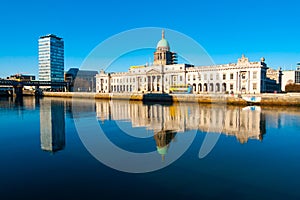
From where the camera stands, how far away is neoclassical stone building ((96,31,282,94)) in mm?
64688

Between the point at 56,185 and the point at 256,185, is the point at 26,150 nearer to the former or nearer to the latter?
the point at 56,185

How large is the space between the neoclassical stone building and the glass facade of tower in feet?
168

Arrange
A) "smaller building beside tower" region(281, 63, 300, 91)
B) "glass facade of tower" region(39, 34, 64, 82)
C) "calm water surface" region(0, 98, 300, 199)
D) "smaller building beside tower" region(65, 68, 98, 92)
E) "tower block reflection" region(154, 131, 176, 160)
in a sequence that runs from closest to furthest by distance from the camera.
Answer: "calm water surface" region(0, 98, 300, 199), "tower block reflection" region(154, 131, 176, 160), "smaller building beside tower" region(281, 63, 300, 91), "smaller building beside tower" region(65, 68, 98, 92), "glass facade of tower" region(39, 34, 64, 82)

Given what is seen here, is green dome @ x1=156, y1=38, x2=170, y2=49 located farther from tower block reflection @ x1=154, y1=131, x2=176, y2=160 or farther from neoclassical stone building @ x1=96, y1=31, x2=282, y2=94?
tower block reflection @ x1=154, y1=131, x2=176, y2=160

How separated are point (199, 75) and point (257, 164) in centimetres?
6760

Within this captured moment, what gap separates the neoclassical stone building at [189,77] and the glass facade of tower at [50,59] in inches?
2011

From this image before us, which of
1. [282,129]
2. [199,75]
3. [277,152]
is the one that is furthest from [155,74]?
[277,152]

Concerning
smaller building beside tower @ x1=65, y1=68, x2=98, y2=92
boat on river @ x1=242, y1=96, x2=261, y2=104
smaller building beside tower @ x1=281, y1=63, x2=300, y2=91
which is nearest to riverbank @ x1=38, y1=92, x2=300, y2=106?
boat on river @ x1=242, y1=96, x2=261, y2=104

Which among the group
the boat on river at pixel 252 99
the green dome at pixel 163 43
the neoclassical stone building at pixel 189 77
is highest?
the green dome at pixel 163 43

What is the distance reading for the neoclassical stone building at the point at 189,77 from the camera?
64.7 metres

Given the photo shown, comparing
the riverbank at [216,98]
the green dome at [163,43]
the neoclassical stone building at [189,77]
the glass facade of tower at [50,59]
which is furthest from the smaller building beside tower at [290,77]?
the glass facade of tower at [50,59]

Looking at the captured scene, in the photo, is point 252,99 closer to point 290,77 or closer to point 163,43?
point 163,43

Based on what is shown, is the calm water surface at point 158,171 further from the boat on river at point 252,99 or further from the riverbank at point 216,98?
the boat on river at point 252,99

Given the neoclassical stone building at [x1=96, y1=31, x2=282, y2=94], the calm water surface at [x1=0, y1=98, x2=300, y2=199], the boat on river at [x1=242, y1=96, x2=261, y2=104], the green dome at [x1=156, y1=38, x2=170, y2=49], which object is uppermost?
the green dome at [x1=156, y1=38, x2=170, y2=49]
